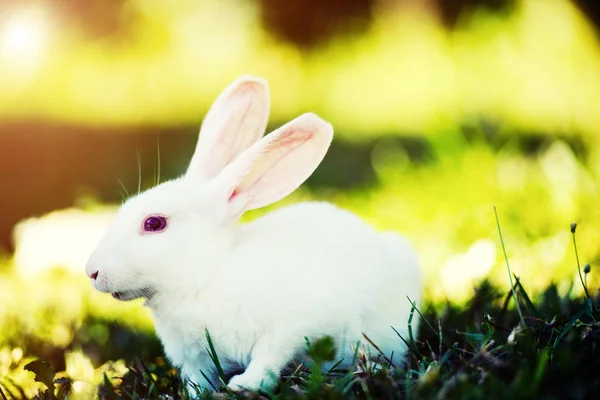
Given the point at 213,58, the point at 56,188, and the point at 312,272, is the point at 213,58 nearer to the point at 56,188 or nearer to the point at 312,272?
the point at 56,188

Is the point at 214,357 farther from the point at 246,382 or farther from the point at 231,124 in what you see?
the point at 231,124

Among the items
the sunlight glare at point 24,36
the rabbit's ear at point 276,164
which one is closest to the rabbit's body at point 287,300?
the rabbit's ear at point 276,164

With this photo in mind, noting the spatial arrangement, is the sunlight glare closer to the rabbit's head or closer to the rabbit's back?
the rabbit's head

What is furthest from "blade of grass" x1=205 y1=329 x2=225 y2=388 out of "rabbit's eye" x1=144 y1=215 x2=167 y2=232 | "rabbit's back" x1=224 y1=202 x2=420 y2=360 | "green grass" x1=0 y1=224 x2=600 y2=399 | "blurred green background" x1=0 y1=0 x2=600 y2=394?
"blurred green background" x1=0 y1=0 x2=600 y2=394

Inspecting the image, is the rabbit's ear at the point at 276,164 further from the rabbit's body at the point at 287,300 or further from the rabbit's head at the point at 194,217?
the rabbit's body at the point at 287,300

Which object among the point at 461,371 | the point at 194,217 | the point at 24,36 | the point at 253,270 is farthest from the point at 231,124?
the point at 24,36

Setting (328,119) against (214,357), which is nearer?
(214,357)

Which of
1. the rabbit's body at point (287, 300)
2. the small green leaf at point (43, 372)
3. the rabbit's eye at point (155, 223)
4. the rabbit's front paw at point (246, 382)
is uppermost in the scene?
the rabbit's eye at point (155, 223)

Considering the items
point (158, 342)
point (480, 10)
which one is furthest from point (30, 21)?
point (158, 342)
